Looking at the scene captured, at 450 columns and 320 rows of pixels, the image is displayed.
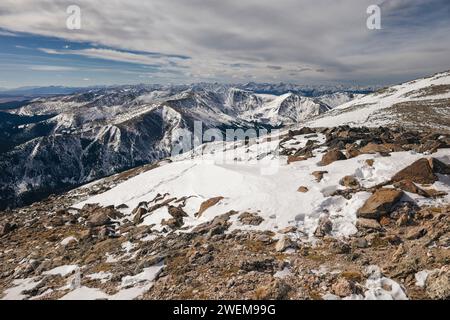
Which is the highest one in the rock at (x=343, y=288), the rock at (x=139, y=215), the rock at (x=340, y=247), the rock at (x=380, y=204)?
the rock at (x=380, y=204)

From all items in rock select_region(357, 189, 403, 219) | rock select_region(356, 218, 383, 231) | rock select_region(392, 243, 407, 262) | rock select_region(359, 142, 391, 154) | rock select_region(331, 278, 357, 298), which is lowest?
rock select_region(331, 278, 357, 298)

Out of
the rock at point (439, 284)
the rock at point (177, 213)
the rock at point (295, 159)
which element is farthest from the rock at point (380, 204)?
the rock at point (177, 213)

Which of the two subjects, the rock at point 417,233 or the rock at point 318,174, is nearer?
the rock at point 417,233

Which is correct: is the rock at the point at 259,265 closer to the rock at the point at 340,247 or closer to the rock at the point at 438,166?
the rock at the point at 340,247

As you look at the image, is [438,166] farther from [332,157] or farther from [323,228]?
[323,228]

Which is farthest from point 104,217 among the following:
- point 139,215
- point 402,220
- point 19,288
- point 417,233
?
point 417,233

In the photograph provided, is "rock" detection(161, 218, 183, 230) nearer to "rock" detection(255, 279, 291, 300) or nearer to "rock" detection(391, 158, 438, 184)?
"rock" detection(255, 279, 291, 300)

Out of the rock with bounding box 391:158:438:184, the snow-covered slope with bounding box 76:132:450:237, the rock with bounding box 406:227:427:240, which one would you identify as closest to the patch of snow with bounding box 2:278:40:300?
the snow-covered slope with bounding box 76:132:450:237
